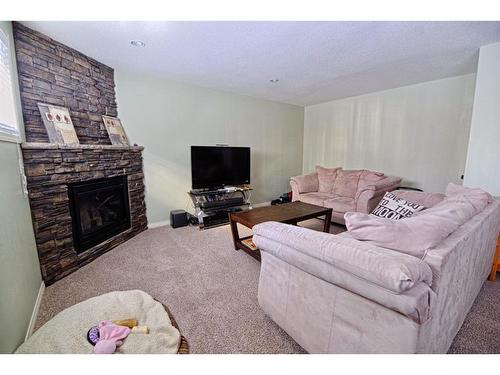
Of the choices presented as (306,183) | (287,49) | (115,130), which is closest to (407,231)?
(287,49)

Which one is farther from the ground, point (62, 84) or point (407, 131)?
point (62, 84)

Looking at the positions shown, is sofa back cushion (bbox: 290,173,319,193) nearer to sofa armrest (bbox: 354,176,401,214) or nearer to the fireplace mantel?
sofa armrest (bbox: 354,176,401,214)

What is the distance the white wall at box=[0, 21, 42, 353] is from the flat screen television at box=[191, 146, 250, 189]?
212 cm

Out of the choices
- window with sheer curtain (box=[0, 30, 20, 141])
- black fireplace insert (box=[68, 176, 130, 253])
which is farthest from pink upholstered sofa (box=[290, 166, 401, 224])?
window with sheer curtain (box=[0, 30, 20, 141])

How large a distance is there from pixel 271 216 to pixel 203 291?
1.13 m

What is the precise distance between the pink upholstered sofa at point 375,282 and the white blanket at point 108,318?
74 cm

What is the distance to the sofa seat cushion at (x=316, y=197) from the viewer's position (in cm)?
367

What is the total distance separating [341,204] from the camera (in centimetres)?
344

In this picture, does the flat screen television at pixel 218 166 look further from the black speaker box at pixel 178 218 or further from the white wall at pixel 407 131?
the white wall at pixel 407 131

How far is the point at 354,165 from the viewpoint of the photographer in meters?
4.62

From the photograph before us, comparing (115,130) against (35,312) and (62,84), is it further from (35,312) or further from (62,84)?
(35,312)

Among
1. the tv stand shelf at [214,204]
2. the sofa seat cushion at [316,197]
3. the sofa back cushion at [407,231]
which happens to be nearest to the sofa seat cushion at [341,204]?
the sofa seat cushion at [316,197]

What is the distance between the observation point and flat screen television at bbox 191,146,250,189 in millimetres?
3695
